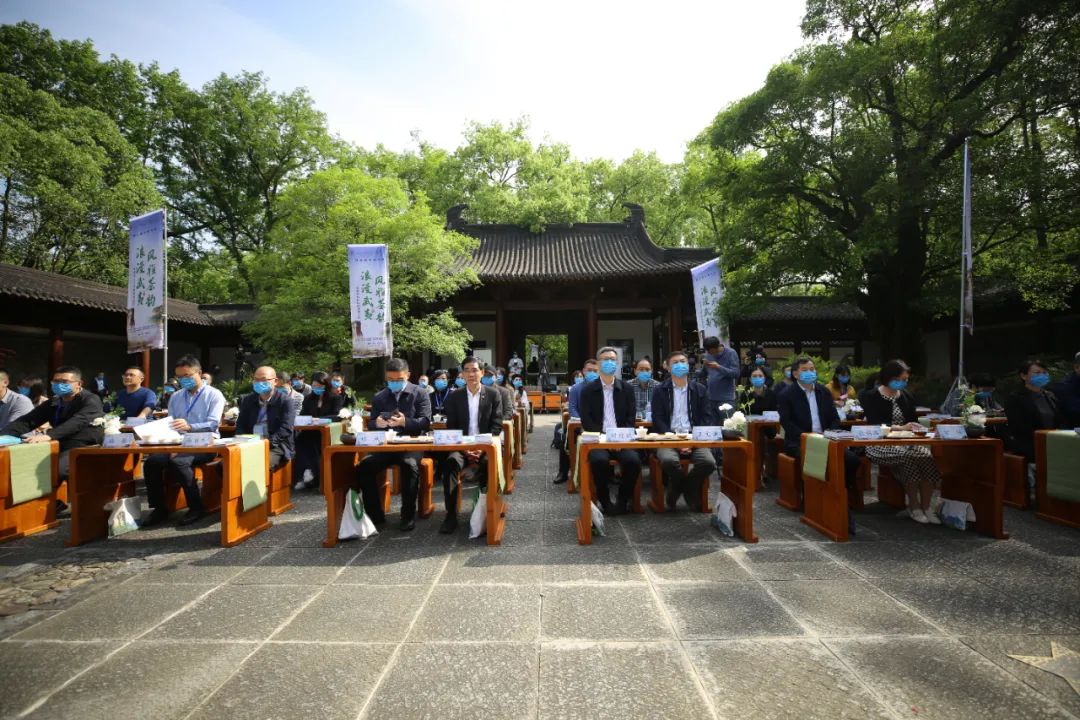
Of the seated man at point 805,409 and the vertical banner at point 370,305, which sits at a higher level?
the vertical banner at point 370,305

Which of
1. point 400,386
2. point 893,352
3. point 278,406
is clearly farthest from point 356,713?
point 893,352

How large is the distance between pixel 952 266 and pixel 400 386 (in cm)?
1259

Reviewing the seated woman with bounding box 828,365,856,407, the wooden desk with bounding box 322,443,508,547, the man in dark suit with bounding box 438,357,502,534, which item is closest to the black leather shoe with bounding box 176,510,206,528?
the wooden desk with bounding box 322,443,508,547

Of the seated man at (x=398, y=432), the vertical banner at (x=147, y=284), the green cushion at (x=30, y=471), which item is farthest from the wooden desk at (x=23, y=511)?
the vertical banner at (x=147, y=284)

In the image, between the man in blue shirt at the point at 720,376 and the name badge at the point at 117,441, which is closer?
the name badge at the point at 117,441

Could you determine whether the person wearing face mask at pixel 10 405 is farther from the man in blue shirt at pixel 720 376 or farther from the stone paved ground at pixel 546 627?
the man in blue shirt at pixel 720 376

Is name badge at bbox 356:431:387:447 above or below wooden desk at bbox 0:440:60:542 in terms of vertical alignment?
above

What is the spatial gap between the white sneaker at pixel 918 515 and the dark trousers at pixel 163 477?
6801 mm

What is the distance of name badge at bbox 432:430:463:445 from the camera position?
4.53 metres

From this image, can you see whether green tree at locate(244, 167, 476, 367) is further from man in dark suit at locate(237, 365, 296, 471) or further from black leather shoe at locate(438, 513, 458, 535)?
black leather shoe at locate(438, 513, 458, 535)

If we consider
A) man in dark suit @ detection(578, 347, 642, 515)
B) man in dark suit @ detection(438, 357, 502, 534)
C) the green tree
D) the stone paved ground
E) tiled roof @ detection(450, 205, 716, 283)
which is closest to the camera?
the stone paved ground

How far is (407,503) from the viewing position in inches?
193

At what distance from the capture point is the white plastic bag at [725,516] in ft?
14.7

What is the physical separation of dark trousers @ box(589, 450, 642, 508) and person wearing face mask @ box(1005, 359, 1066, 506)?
157 inches
